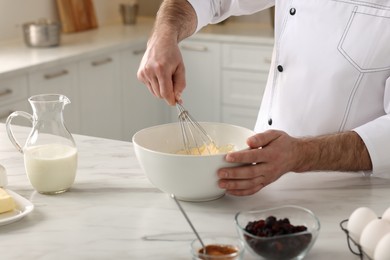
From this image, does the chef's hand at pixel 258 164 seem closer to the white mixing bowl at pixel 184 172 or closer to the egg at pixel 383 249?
the white mixing bowl at pixel 184 172

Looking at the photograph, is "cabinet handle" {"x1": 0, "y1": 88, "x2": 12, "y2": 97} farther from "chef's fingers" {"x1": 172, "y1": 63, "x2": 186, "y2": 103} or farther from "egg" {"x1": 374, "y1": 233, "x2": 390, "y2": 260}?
"egg" {"x1": 374, "y1": 233, "x2": 390, "y2": 260}

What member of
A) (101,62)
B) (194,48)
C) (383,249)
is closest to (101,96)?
(101,62)

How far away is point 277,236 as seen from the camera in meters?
1.16

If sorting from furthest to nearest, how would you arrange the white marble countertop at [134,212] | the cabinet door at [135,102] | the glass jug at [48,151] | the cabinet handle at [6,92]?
the cabinet door at [135,102]
the cabinet handle at [6,92]
the glass jug at [48,151]
the white marble countertop at [134,212]

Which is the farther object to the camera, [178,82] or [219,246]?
[178,82]

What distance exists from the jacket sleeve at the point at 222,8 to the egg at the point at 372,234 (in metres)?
1.03

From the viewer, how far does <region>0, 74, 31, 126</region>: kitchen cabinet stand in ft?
10.1

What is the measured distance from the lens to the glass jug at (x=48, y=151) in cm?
149

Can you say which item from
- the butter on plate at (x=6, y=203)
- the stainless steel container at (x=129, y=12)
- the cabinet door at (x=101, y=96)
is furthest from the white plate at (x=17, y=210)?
the stainless steel container at (x=129, y=12)

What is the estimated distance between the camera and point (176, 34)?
1843 millimetres

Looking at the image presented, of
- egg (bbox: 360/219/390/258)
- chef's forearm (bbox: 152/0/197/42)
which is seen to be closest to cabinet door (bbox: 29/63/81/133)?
chef's forearm (bbox: 152/0/197/42)

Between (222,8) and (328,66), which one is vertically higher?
(222,8)

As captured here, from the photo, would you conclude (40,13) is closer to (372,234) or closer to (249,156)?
(249,156)

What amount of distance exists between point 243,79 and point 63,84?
0.99m
